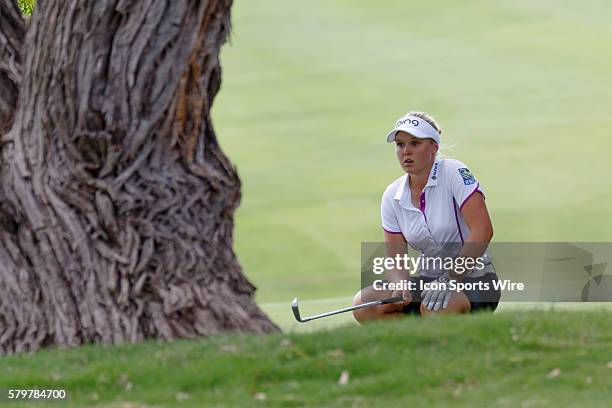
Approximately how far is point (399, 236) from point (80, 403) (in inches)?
109

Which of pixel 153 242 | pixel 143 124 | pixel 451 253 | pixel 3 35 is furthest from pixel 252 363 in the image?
pixel 3 35

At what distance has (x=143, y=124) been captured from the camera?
683cm

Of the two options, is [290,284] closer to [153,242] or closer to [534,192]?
[534,192]

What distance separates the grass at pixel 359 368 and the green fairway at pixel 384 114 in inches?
303

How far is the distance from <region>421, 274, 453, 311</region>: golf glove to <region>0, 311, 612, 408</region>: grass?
44.1 inches

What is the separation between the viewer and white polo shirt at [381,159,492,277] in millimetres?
7668

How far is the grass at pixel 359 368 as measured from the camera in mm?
5594

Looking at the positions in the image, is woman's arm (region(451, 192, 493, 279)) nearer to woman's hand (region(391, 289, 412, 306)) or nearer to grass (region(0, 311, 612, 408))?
woman's hand (region(391, 289, 412, 306))

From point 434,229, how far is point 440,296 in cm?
37

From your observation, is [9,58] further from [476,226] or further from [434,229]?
[476,226]

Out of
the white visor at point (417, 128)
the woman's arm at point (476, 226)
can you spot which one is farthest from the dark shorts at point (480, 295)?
the white visor at point (417, 128)

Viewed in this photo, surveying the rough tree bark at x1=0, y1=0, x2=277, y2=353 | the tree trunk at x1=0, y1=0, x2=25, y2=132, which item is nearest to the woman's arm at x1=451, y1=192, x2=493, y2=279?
the rough tree bark at x1=0, y1=0, x2=277, y2=353

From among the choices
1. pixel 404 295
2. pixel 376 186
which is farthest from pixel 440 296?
pixel 376 186

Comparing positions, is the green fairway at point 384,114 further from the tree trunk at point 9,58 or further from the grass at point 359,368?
the grass at point 359,368
